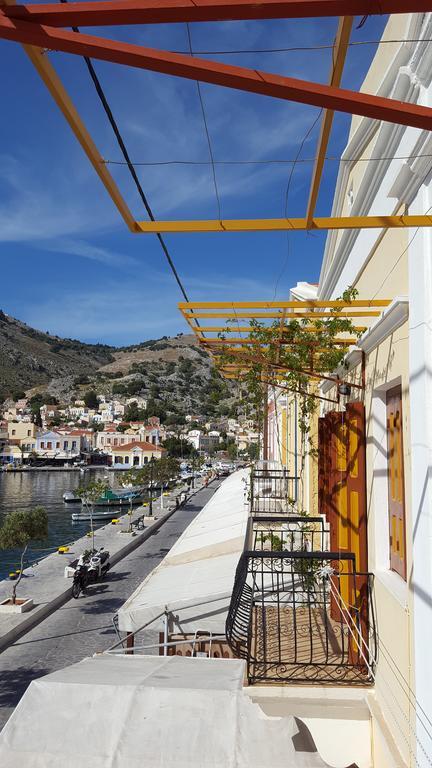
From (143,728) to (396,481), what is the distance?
2.57 m

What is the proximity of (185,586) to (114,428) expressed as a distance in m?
99.2

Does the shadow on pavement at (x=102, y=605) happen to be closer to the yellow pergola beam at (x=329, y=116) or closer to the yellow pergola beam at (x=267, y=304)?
the yellow pergola beam at (x=267, y=304)

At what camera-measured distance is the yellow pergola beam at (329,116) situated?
6.47ft

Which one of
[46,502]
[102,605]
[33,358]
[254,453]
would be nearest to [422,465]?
[102,605]

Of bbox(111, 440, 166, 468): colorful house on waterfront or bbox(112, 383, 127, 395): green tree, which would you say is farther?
bbox(112, 383, 127, 395): green tree

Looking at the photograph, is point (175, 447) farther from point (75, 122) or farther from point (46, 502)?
point (75, 122)

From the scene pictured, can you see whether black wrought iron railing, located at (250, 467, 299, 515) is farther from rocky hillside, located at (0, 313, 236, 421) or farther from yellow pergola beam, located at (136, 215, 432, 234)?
rocky hillside, located at (0, 313, 236, 421)

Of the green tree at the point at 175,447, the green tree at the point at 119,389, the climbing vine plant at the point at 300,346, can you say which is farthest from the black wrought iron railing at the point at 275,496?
the green tree at the point at 119,389

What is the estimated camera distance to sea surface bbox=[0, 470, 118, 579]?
26578mm

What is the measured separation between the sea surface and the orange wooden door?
1569 cm

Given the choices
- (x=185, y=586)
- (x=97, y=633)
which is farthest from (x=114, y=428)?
(x=185, y=586)

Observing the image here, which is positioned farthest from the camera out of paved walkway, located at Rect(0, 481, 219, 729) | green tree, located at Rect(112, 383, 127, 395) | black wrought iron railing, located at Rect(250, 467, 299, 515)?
green tree, located at Rect(112, 383, 127, 395)

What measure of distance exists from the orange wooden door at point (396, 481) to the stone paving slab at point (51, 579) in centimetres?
1080

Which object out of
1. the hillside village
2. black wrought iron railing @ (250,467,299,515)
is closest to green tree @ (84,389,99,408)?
the hillside village
